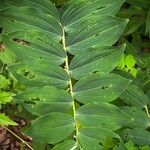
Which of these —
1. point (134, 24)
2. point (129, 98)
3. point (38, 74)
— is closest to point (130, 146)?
point (129, 98)

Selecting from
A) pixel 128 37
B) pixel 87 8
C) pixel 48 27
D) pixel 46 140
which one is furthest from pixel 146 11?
pixel 46 140

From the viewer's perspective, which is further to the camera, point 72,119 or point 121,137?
point 121,137

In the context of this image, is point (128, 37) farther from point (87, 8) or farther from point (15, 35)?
point (15, 35)

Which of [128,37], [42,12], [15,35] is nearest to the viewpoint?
[15,35]

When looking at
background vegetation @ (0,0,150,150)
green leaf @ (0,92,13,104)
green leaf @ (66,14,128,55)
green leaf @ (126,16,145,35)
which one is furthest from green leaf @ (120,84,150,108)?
green leaf @ (126,16,145,35)

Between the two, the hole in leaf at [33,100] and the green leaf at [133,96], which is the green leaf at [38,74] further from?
the green leaf at [133,96]

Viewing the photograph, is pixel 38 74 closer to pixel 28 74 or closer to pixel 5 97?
pixel 28 74

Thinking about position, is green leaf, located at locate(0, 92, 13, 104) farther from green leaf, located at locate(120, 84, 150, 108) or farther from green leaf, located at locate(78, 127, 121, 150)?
green leaf, located at locate(120, 84, 150, 108)

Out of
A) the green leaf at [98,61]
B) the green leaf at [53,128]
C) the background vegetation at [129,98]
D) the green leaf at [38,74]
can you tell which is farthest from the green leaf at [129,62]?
the green leaf at [53,128]
